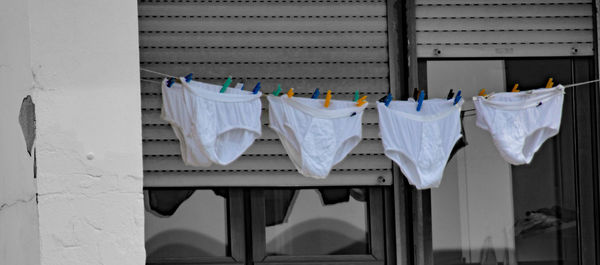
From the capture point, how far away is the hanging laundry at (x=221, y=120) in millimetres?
5039

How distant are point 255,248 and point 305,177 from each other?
0.61 m

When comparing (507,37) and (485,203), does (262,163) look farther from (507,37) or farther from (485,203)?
(507,37)

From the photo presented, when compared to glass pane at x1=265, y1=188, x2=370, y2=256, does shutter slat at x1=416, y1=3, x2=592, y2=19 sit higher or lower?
higher

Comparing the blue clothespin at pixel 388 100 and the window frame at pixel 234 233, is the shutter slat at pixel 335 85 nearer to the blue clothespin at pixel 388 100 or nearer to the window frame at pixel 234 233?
the blue clothespin at pixel 388 100

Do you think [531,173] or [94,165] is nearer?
[94,165]

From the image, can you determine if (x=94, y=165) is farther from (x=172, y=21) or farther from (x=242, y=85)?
(x=172, y=21)

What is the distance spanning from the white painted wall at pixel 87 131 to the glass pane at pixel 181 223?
6.53 feet

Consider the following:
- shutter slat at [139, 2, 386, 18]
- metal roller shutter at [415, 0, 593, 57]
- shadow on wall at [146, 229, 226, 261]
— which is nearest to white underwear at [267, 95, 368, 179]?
shutter slat at [139, 2, 386, 18]

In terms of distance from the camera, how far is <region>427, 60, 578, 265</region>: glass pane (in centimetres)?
580

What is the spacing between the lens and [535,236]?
5.83 m

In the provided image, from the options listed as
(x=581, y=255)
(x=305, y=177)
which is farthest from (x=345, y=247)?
(x=581, y=255)

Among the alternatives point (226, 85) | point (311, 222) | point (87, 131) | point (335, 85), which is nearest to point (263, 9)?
point (335, 85)

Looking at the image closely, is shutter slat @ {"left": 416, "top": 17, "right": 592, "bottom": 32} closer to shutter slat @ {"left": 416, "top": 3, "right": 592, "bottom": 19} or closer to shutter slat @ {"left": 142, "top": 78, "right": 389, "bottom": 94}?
shutter slat @ {"left": 416, "top": 3, "right": 592, "bottom": 19}

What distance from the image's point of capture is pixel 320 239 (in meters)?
5.76
